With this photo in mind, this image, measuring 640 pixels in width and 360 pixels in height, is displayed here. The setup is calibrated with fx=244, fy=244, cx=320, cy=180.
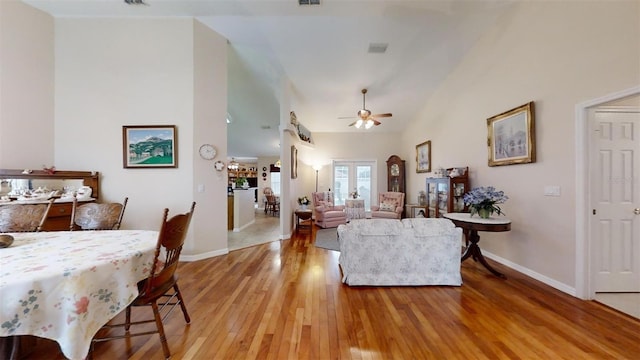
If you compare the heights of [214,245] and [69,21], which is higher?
[69,21]

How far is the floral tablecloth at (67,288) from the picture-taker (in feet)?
3.94

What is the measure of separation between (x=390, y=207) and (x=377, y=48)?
4.02 meters

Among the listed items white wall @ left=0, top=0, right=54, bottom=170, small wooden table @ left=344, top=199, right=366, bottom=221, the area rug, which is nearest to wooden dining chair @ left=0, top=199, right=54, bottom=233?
white wall @ left=0, top=0, right=54, bottom=170

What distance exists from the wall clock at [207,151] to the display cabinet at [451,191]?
14.3ft

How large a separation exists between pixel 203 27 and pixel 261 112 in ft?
12.0

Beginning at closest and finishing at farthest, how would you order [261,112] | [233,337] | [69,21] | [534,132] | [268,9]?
1. [233,337]
2. [534,132]
3. [268,9]
4. [69,21]
5. [261,112]

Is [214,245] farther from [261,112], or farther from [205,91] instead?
[261,112]

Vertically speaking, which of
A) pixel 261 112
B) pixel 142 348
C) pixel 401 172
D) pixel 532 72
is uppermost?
pixel 261 112

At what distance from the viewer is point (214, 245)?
415 centimetres

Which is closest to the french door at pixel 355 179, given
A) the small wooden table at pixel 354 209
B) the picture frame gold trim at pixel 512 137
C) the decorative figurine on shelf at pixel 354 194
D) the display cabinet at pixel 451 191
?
the decorative figurine on shelf at pixel 354 194

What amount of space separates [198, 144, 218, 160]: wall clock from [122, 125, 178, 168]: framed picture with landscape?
1.23 feet

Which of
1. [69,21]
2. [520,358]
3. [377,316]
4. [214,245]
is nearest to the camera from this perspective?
[520,358]

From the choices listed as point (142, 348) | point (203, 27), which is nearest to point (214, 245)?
point (142, 348)

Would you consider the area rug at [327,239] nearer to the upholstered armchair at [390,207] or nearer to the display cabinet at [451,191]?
the upholstered armchair at [390,207]
